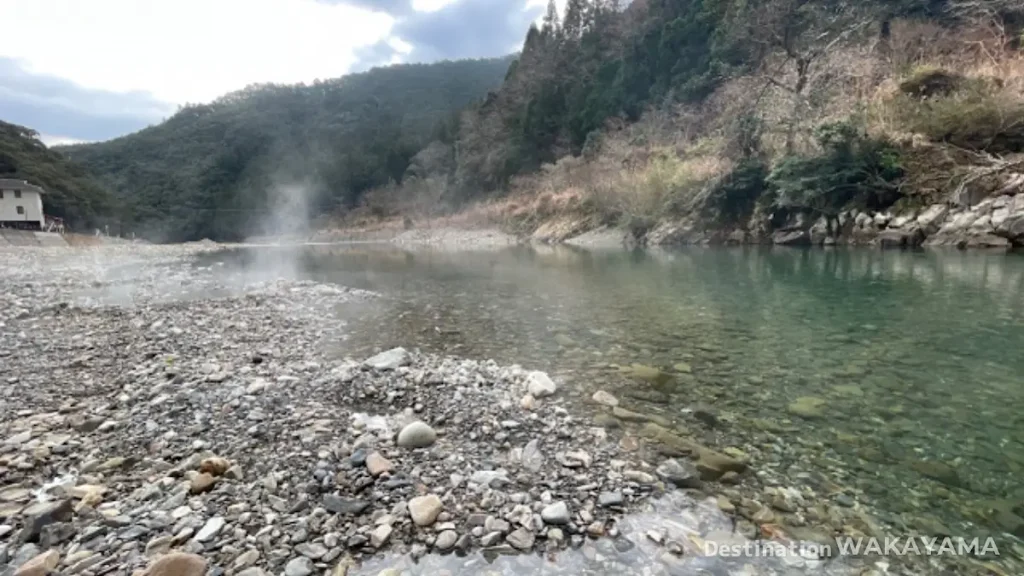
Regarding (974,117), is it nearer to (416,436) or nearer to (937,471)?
(937,471)

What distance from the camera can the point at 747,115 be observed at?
97.6ft

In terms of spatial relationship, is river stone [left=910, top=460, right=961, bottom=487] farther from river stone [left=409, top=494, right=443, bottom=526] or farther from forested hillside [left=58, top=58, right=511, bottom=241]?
forested hillside [left=58, top=58, right=511, bottom=241]

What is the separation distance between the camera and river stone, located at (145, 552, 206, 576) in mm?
2396

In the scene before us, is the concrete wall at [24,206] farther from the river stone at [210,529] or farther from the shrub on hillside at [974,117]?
the shrub on hillside at [974,117]

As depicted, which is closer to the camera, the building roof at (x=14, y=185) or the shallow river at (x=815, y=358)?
the shallow river at (x=815, y=358)

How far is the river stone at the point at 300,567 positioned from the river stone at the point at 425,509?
0.61m

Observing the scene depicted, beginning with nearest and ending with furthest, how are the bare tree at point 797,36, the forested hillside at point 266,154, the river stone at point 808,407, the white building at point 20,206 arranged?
the river stone at point 808,407, the bare tree at point 797,36, the white building at point 20,206, the forested hillside at point 266,154

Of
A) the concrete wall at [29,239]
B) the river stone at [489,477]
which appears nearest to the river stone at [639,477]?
the river stone at [489,477]

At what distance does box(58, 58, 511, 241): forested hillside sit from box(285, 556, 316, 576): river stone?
84.6m

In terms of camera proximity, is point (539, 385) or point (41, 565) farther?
point (539, 385)

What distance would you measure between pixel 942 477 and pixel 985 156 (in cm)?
2059

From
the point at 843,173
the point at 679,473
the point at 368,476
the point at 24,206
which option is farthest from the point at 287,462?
the point at 24,206

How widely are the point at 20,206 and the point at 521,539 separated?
220 ft

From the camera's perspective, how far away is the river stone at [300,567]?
252 cm
